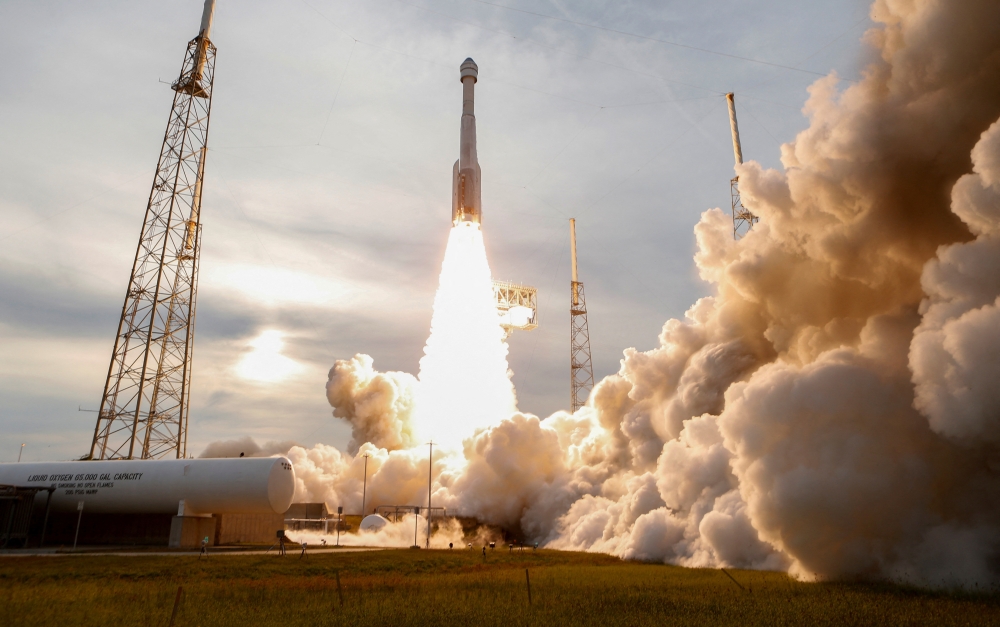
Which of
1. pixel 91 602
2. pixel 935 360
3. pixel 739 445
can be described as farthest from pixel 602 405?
pixel 91 602

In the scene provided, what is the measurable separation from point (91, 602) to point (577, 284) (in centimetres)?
7214

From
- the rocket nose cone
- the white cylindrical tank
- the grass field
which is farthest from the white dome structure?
the rocket nose cone

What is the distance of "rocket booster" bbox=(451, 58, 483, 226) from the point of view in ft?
211

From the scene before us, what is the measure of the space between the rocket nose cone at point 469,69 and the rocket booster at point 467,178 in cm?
329

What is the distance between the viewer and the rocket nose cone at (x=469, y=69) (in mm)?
71750

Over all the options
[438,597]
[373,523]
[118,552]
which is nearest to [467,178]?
[373,523]

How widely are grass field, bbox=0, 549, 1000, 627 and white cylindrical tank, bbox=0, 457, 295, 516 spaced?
39.2ft

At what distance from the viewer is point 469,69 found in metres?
71.9

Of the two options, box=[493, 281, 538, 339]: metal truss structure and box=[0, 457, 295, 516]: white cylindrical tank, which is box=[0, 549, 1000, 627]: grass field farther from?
box=[493, 281, 538, 339]: metal truss structure

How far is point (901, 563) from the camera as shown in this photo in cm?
2656

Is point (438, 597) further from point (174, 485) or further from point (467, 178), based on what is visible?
point (467, 178)

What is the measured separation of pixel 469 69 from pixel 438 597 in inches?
2301

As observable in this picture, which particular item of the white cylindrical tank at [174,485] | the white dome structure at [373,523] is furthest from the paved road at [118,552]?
the white dome structure at [373,523]

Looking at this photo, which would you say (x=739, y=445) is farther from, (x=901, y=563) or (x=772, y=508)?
(x=901, y=563)
